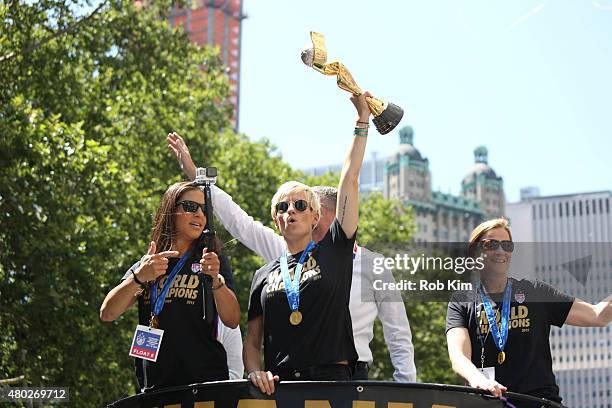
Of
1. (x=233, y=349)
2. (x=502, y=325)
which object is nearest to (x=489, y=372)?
(x=502, y=325)

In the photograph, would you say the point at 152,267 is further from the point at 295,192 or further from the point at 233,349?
the point at 233,349

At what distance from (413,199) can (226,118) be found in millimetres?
127566

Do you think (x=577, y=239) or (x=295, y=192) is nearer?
(x=295, y=192)

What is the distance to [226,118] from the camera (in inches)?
1061

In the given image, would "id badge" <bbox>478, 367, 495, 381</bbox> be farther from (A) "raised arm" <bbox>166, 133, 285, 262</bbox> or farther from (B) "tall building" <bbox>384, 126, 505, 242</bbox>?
(B) "tall building" <bbox>384, 126, 505, 242</bbox>

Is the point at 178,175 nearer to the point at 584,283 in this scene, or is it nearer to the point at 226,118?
the point at 226,118

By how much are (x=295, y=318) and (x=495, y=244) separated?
A: 3.90ft

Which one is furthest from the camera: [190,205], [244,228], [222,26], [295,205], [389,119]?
[222,26]

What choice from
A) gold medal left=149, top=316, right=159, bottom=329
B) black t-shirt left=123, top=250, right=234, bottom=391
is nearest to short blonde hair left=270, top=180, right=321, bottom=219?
black t-shirt left=123, top=250, right=234, bottom=391

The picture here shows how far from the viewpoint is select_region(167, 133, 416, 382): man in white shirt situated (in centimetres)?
577

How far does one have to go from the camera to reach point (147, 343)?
Answer: 4863 millimetres

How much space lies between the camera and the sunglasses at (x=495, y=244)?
17.3 ft

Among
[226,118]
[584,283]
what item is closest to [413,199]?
[226,118]

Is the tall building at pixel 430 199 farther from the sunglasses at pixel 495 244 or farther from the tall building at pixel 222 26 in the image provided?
the sunglasses at pixel 495 244
